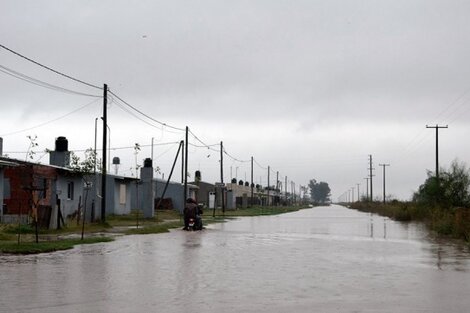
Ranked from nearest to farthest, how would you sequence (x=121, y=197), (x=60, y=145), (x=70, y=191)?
(x=70, y=191) → (x=60, y=145) → (x=121, y=197)

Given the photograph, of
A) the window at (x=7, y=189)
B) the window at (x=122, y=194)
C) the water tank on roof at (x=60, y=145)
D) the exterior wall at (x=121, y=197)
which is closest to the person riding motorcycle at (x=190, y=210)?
the window at (x=7, y=189)

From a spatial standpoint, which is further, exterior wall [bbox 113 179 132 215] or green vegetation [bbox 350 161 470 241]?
exterior wall [bbox 113 179 132 215]

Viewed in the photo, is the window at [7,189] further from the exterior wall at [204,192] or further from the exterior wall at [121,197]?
the exterior wall at [204,192]

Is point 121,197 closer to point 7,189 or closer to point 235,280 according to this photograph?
point 7,189

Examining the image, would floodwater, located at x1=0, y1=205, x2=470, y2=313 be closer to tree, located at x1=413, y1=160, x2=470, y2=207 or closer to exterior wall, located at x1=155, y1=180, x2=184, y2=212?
tree, located at x1=413, y1=160, x2=470, y2=207

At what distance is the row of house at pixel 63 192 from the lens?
30812 mm

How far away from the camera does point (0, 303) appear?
34.0 ft

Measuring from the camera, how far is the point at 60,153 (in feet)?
154

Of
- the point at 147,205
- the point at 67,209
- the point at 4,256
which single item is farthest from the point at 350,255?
the point at 147,205

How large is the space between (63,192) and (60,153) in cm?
572

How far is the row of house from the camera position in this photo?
1213 inches

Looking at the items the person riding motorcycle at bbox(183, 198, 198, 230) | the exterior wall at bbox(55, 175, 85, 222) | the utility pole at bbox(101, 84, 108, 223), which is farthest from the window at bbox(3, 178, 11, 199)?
Result: the person riding motorcycle at bbox(183, 198, 198, 230)

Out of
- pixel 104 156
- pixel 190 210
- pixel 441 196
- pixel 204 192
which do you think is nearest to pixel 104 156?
pixel 104 156

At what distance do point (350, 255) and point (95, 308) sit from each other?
1173 cm
